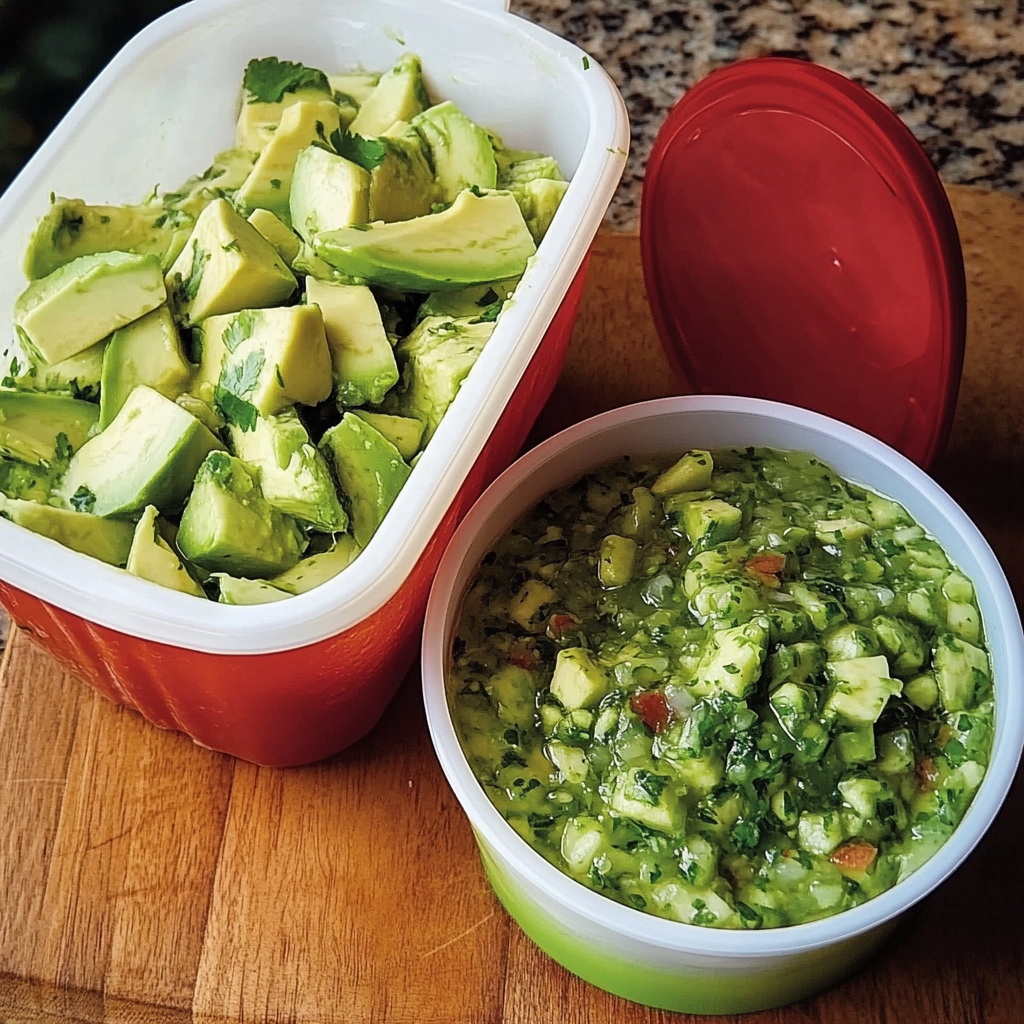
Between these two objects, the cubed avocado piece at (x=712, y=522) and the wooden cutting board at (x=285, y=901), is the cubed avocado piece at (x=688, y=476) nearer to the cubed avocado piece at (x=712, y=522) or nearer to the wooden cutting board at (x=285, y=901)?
the cubed avocado piece at (x=712, y=522)

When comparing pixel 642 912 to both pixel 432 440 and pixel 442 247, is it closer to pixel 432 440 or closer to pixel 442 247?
pixel 432 440

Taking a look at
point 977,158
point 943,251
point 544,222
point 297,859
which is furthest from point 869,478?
point 977,158

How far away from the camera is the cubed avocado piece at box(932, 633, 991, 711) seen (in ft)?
2.83

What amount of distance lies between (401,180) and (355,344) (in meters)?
Answer: 0.18

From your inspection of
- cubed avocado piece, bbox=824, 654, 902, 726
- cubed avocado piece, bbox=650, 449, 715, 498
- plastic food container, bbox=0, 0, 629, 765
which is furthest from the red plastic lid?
cubed avocado piece, bbox=824, 654, 902, 726

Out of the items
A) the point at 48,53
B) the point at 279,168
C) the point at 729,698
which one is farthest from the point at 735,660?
the point at 48,53

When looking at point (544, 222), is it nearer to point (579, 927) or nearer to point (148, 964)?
point (579, 927)

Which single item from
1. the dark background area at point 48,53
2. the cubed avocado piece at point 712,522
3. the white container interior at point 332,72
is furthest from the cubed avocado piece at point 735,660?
the dark background area at point 48,53

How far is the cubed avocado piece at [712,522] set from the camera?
0.94 m

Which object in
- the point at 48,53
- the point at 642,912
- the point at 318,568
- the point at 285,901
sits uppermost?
the point at 48,53

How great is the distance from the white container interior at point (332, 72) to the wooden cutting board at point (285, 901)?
26 cm

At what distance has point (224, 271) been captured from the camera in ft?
3.21

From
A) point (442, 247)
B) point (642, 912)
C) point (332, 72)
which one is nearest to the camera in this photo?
point (642, 912)

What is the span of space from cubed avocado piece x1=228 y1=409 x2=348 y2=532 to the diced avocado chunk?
23cm
